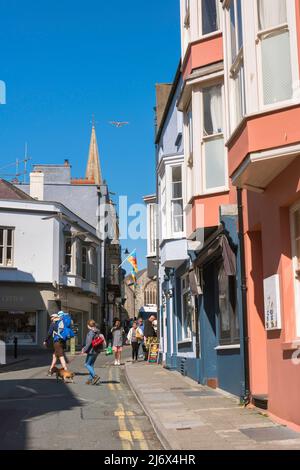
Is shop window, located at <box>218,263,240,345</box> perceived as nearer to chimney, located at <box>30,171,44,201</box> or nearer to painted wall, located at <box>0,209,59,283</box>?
painted wall, located at <box>0,209,59,283</box>

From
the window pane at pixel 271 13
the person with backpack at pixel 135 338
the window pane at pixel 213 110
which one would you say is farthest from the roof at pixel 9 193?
the window pane at pixel 271 13

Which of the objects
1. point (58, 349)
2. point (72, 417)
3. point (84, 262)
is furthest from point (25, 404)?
point (84, 262)

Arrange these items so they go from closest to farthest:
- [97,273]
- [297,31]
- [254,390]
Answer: [297,31] → [254,390] → [97,273]

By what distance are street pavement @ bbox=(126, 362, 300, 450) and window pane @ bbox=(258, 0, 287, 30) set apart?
5.87 meters

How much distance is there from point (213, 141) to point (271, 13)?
191 inches

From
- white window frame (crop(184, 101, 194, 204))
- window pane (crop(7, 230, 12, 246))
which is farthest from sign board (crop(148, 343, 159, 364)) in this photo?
window pane (crop(7, 230, 12, 246))

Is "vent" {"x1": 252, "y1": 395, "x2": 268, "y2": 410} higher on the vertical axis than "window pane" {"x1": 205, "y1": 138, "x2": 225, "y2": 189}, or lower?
lower

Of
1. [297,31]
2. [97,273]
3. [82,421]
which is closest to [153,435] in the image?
[82,421]

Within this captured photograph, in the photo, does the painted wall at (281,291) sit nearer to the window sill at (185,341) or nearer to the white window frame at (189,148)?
the white window frame at (189,148)

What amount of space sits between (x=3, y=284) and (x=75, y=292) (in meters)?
6.20

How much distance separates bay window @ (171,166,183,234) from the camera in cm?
1942

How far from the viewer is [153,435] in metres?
8.81

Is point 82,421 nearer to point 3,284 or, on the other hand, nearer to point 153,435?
point 153,435

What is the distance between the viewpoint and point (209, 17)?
48.3 ft
